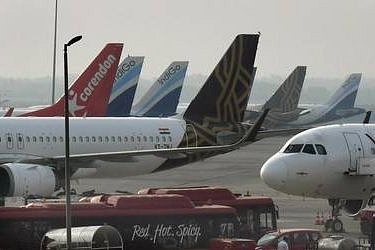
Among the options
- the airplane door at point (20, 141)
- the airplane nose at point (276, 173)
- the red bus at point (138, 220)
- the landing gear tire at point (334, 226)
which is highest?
the airplane door at point (20, 141)

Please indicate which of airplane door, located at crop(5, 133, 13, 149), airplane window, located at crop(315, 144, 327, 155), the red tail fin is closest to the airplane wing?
airplane door, located at crop(5, 133, 13, 149)

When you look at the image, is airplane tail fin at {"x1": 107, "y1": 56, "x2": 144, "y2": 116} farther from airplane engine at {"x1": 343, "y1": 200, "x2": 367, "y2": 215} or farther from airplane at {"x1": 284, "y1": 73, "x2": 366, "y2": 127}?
airplane at {"x1": 284, "y1": 73, "x2": 366, "y2": 127}

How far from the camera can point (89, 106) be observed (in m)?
68.9

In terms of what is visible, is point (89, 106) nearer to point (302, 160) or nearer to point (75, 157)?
point (75, 157)

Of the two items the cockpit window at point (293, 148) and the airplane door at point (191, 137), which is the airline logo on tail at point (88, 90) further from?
the cockpit window at point (293, 148)

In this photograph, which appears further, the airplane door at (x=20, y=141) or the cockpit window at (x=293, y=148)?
the airplane door at (x=20, y=141)

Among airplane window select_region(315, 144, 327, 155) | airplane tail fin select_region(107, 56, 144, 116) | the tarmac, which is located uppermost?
airplane tail fin select_region(107, 56, 144, 116)

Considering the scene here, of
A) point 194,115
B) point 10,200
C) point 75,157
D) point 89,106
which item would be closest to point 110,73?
point 89,106

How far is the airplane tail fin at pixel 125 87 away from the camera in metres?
91.5

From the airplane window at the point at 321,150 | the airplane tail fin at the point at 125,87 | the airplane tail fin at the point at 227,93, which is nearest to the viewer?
the airplane window at the point at 321,150

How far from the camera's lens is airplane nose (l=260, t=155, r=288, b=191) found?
44.5 meters

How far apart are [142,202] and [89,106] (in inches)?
1244

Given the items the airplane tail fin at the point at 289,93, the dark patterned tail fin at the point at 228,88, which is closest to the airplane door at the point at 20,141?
the dark patterned tail fin at the point at 228,88

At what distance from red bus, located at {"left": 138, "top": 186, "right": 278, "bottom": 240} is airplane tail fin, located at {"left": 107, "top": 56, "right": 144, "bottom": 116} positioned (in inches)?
1804
